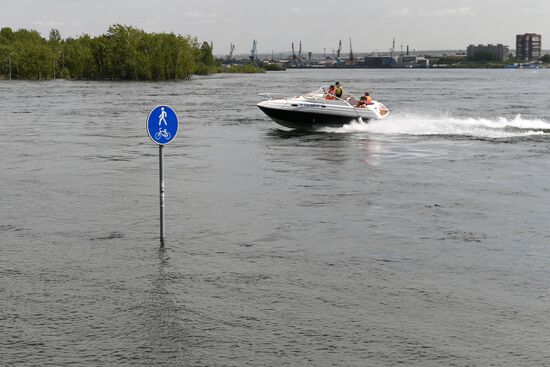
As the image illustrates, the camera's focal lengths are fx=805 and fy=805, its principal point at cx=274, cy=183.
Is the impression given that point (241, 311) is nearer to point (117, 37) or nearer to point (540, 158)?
point (540, 158)

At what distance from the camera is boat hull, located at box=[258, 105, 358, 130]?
3556cm

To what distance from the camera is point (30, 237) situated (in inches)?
542

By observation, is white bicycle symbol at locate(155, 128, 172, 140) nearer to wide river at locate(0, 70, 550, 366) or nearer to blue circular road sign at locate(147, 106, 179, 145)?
blue circular road sign at locate(147, 106, 179, 145)

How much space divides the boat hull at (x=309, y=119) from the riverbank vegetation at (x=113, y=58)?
92.5m

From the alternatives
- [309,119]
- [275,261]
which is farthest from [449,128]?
[275,261]

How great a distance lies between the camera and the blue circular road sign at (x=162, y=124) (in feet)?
41.0

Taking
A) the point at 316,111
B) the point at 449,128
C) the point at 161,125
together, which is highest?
the point at 161,125

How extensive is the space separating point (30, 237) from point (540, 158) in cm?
1897

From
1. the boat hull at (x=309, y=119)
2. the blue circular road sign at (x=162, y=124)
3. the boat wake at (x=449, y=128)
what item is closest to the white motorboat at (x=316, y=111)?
the boat hull at (x=309, y=119)

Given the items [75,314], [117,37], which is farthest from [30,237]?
[117,37]

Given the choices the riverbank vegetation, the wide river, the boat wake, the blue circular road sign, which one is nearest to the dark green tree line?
the riverbank vegetation

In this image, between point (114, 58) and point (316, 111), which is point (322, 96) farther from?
point (114, 58)

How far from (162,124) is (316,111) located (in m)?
23.3

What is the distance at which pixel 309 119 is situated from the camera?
3559 centimetres
